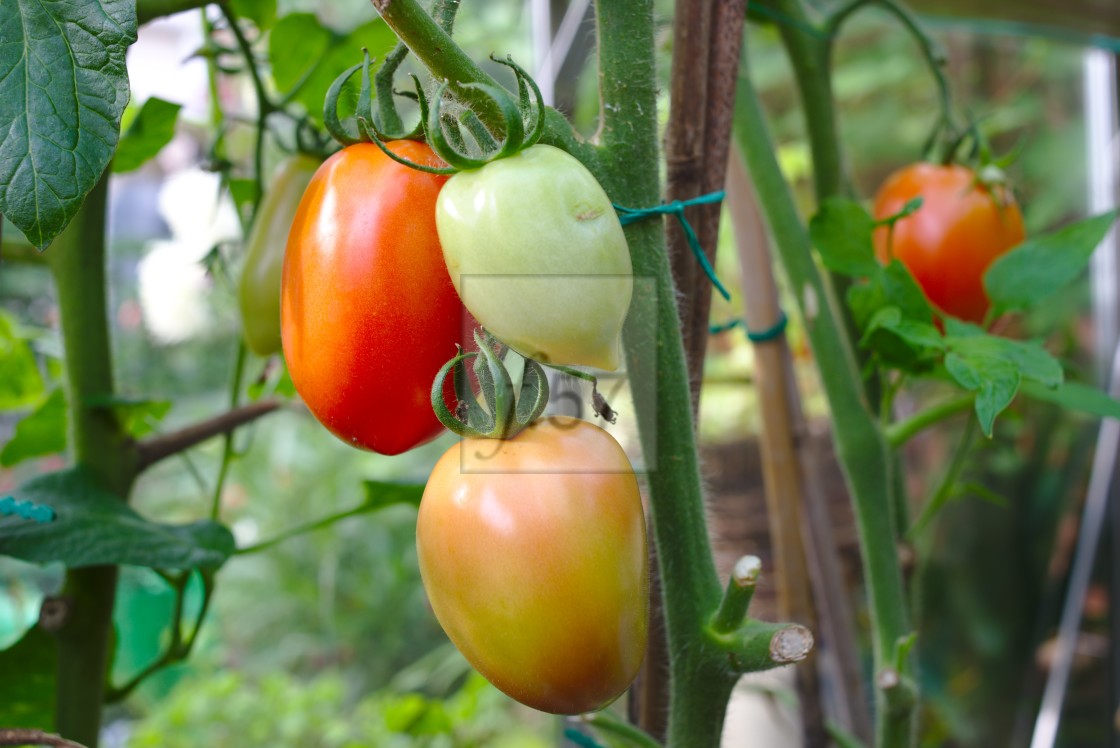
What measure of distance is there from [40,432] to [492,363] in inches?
16.7

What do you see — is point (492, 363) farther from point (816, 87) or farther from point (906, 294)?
point (816, 87)

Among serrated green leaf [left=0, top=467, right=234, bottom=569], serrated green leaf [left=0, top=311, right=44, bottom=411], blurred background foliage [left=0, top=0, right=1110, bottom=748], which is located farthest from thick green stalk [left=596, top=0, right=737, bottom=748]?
blurred background foliage [left=0, top=0, right=1110, bottom=748]

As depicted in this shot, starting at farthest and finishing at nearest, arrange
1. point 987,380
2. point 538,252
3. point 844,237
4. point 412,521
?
point 412,521 < point 844,237 < point 987,380 < point 538,252

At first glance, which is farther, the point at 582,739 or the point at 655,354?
the point at 582,739

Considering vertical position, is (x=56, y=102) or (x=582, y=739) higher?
(x=56, y=102)

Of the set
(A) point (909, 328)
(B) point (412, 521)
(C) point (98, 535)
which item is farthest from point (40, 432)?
(B) point (412, 521)

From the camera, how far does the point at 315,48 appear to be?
0.57 metres

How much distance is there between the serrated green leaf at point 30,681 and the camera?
1.68 feet

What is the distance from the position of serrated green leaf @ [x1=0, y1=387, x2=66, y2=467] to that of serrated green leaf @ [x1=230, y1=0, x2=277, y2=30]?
26cm

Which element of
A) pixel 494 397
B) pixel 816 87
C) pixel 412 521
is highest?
pixel 816 87

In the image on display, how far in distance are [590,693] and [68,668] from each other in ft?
1.16

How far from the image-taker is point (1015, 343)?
0.42m

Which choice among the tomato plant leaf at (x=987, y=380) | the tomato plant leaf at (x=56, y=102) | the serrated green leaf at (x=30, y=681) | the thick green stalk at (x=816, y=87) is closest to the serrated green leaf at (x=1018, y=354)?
the tomato plant leaf at (x=987, y=380)

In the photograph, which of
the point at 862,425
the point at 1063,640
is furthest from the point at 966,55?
the point at 862,425
